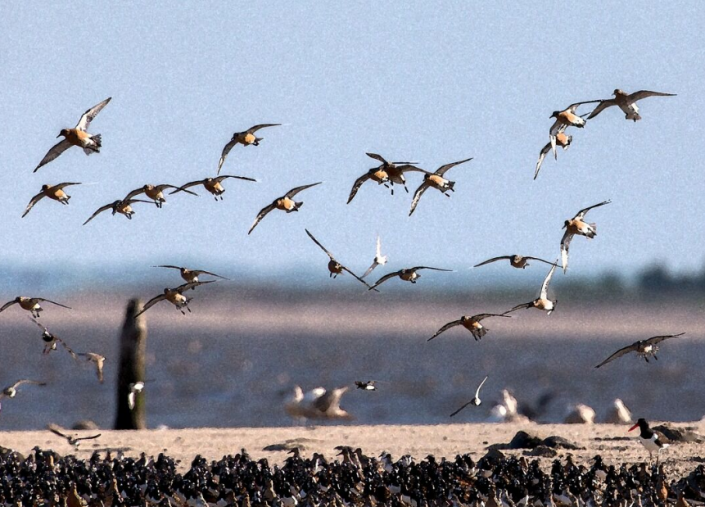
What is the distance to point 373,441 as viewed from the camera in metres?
30.2

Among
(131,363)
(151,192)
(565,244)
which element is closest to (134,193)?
(151,192)

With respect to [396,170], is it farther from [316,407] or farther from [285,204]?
[316,407]

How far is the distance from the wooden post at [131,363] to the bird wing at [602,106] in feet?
50.2

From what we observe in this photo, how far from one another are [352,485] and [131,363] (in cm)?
1404

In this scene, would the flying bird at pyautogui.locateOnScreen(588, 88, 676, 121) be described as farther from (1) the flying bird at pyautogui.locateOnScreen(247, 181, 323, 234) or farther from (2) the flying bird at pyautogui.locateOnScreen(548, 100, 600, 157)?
(1) the flying bird at pyautogui.locateOnScreen(247, 181, 323, 234)

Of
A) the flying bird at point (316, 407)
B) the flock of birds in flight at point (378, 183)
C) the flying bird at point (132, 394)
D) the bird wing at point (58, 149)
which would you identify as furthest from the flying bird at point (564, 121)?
the flying bird at point (316, 407)

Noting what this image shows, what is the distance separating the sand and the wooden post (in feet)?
7.69

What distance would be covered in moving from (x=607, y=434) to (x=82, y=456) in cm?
976

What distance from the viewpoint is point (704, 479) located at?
23172 mm

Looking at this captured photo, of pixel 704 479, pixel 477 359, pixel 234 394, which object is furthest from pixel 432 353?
pixel 704 479

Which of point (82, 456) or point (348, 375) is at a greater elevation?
point (348, 375)

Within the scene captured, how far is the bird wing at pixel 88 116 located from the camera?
73.6 feet

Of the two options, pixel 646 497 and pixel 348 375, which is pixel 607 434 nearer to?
pixel 646 497

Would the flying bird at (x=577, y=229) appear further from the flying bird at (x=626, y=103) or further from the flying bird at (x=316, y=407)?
the flying bird at (x=316, y=407)
